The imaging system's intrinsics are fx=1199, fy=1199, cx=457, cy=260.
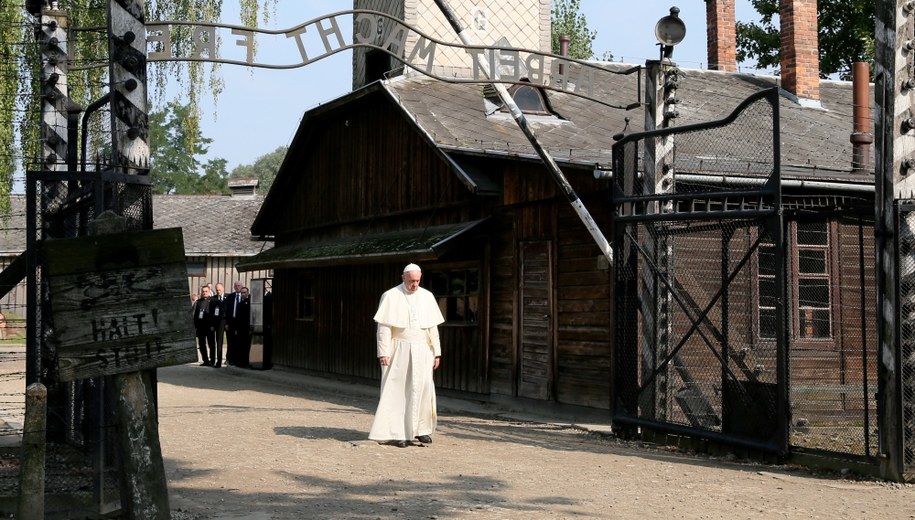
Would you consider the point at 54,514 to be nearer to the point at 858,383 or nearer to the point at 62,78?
the point at 62,78

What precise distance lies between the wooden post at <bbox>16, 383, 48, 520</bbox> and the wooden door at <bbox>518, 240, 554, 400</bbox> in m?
10.7

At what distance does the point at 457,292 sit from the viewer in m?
19.5

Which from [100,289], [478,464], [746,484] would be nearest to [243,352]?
[478,464]

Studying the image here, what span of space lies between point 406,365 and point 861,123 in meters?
10.4

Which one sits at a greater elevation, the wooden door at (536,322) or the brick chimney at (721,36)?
the brick chimney at (721,36)

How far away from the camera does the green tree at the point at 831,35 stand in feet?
116

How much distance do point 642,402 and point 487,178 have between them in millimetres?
6299

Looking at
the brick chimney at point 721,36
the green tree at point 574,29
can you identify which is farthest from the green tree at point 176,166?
the brick chimney at point 721,36

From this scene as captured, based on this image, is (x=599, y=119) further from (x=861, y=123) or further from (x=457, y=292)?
(x=861, y=123)

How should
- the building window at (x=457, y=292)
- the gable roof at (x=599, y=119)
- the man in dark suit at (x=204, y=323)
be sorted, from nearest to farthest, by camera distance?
the gable roof at (x=599, y=119)
the building window at (x=457, y=292)
the man in dark suit at (x=204, y=323)

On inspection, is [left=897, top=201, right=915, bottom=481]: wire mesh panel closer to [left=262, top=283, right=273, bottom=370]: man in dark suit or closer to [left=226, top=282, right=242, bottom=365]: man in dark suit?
[left=262, top=283, right=273, bottom=370]: man in dark suit

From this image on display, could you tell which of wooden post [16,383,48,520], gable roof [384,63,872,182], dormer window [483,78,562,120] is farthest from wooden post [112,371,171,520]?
dormer window [483,78,562,120]

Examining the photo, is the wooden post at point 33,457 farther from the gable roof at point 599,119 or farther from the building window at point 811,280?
the building window at point 811,280

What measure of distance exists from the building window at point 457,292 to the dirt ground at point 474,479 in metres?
4.15
